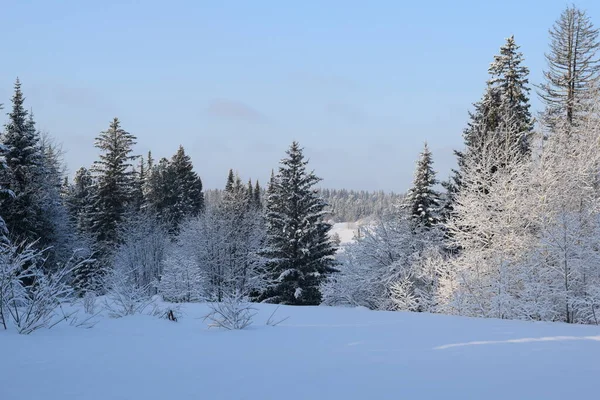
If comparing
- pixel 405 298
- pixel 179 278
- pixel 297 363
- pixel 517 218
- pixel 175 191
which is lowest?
pixel 405 298

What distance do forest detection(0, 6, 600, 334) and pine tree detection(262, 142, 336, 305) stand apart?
0.28 ft

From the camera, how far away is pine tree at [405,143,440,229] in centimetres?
2216

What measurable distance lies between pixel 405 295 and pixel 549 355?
1401 centimetres

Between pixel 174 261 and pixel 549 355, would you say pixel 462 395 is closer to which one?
→ pixel 549 355

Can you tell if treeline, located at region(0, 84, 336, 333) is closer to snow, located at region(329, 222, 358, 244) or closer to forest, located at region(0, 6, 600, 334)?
forest, located at region(0, 6, 600, 334)

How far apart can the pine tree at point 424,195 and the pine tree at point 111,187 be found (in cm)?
2214

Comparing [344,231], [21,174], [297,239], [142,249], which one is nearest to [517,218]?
[297,239]

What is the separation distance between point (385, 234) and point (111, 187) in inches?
899

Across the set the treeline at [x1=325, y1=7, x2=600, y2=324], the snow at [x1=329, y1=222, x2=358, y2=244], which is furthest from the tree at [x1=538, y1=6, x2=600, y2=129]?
the snow at [x1=329, y1=222, x2=358, y2=244]

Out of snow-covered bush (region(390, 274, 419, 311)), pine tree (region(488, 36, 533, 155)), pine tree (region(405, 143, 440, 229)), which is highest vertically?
pine tree (region(488, 36, 533, 155))

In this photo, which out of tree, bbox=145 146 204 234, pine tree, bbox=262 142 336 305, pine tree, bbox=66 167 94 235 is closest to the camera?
pine tree, bbox=262 142 336 305

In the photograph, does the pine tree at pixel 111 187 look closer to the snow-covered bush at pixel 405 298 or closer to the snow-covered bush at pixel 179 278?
the snow-covered bush at pixel 179 278

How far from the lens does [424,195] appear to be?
22156 mm

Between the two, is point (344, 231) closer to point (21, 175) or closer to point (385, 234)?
point (385, 234)
